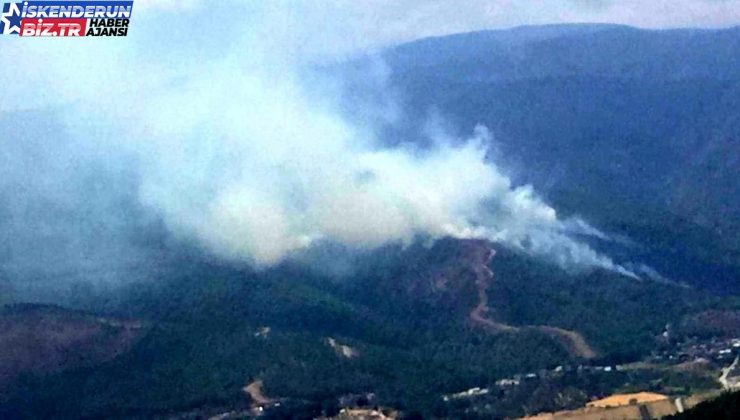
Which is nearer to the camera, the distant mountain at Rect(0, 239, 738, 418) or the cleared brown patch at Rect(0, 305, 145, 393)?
the distant mountain at Rect(0, 239, 738, 418)

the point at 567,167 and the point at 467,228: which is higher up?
the point at 567,167

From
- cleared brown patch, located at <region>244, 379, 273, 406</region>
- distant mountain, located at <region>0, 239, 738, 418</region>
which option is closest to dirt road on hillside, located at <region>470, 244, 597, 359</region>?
distant mountain, located at <region>0, 239, 738, 418</region>

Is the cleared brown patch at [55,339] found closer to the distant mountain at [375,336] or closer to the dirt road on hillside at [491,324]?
the distant mountain at [375,336]

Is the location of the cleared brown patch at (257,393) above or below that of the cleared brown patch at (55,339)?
below

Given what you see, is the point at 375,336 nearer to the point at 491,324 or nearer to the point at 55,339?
the point at 491,324

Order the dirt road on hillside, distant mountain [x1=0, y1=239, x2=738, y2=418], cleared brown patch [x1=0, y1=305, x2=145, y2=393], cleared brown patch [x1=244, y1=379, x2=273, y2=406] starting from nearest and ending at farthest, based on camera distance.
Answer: cleared brown patch [x1=244, y1=379, x2=273, y2=406], distant mountain [x1=0, y1=239, x2=738, y2=418], cleared brown patch [x1=0, y1=305, x2=145, y2=393], the dirt road on hillside

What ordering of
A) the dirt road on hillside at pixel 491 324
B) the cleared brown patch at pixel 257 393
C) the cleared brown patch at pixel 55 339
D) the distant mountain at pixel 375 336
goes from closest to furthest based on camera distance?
the cleared brown patch at pixel 257 393
the distant mountain at pixel 375 336
the cleared brown patch at pixel 55 339
the dirt road on hillside at pixel 491 324

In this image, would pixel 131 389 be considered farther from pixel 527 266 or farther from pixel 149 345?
pixel 527 266

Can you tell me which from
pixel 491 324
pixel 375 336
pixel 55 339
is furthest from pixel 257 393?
pixel 491 324

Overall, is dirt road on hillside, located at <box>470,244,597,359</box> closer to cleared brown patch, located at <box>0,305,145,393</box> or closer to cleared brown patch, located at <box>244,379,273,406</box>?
cleared brown patch, located at <box>244,379,273,406</box>

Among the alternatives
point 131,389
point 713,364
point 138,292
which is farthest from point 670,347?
point 138,292

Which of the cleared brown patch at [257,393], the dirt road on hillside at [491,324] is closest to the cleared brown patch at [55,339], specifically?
the cleared brown patch at [257,393]
